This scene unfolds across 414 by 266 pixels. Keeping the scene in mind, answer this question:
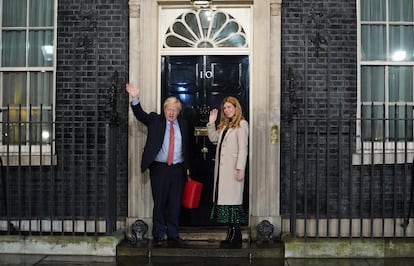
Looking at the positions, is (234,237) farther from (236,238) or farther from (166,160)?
(166,160)

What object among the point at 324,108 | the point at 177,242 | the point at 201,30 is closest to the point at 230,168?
the point at 177,242

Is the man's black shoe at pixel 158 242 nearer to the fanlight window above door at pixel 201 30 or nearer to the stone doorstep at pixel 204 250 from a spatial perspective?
the stone doorstep at pixel 204 250

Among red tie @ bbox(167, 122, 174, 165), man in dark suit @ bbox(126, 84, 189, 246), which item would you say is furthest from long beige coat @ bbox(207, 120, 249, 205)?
red tie @ bbox(167, 122, 174, 165)

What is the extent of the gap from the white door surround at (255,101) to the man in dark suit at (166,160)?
406mm

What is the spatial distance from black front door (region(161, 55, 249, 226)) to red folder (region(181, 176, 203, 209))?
0.58 metres

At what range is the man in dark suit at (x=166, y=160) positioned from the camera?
25.8 ft

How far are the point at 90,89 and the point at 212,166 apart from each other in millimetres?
1987

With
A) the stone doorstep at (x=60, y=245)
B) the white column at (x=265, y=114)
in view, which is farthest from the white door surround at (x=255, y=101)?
the stone doorstep at (x=60, y=245)

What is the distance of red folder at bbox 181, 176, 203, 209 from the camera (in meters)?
7.95

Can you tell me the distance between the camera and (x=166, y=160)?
311 inches

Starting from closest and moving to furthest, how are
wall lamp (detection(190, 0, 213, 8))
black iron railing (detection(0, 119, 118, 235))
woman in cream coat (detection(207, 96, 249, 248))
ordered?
woman in cream coat (detection(207, 96, 249, 248)) < black iron railing (detection(0, 119, 118, 235)) < wall lamp (detection(190, 0, 213, 8))

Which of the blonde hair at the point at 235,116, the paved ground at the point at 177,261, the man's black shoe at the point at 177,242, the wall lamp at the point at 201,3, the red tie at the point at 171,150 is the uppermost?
the wall lamp at the point at 201,3

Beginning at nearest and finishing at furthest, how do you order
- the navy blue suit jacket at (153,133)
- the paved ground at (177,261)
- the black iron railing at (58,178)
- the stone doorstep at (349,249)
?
the paved ground at (177,261) → the stone doorstep at (349,249) → the navy blue suit jacket at (153,133) → the black iron railing at (58,178)

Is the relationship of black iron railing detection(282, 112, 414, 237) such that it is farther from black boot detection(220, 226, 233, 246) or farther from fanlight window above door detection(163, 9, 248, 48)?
fanlight window above door detection(163, 9, 248, 48)
